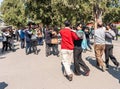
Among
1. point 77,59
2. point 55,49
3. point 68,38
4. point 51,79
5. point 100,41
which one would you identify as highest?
point 68,38

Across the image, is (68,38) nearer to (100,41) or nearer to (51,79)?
(51,79)

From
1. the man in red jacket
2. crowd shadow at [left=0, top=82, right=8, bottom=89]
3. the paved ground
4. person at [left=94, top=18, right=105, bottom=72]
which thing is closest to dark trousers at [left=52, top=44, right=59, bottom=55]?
the paved ground

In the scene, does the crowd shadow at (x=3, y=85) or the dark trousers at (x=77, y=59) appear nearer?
the crowd shadow at (x=3, y=85)

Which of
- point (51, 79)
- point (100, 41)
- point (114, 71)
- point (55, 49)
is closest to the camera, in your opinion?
point (51, 79)

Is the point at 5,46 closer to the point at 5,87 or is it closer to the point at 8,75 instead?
the point at 8,75

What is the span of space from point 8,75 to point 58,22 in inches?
684

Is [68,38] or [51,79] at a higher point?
[68,38]

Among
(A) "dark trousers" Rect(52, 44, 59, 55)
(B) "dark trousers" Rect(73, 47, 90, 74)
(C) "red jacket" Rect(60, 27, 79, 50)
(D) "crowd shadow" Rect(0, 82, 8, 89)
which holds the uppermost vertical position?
(C) "red jacket" Rect(60, 27, 79, 50)

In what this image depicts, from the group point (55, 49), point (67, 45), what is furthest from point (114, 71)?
point (55, 49)

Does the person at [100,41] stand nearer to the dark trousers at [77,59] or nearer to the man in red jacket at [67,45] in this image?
the dark trousers at [77,59]

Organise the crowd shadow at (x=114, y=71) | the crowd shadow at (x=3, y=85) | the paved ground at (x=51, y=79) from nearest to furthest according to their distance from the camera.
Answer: the paved ground at (x=51, y=79)
the crowd shadow at (x=3, y=85)
the crowd shadow at (x=114, y=71)

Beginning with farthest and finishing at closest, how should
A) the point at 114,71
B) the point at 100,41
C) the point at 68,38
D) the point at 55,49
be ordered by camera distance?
1. the point at 55,49
2. the point at 100,41
3. the point at 114,71
4. the point at 68,38

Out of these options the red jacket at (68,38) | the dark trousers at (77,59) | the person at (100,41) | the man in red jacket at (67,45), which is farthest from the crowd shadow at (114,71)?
the red jacket at (68,38)

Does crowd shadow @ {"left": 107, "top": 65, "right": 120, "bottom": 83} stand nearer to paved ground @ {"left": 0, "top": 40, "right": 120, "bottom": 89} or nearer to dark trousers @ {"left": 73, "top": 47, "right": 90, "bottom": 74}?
paved ground @ {"left": 0, "top": 40, "right": 120, "bottom": 89}
